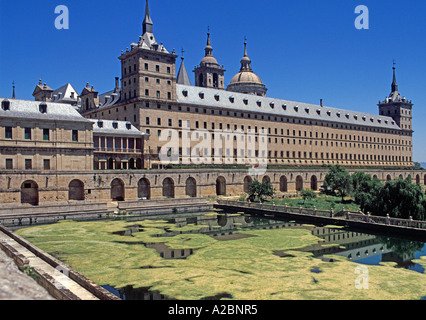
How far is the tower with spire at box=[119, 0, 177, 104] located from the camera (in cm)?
7012

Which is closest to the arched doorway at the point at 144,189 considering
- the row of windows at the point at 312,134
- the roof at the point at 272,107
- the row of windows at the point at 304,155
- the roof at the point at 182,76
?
the row of windows at the point at 304,155

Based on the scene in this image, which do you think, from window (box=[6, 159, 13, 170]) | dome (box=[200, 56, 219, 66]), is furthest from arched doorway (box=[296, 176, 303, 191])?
window (box=[6, 159, 13, 170])

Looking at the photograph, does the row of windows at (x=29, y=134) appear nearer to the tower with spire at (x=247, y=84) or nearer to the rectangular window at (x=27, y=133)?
the rectangular window at (x=27, y=133)

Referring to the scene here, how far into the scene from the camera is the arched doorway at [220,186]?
71.3 metres

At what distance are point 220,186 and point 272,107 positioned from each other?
2973 cm

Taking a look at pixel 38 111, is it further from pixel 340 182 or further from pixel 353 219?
pixel 340 182

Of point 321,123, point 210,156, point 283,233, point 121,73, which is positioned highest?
point 121,73

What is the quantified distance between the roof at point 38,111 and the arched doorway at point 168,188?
634 inches

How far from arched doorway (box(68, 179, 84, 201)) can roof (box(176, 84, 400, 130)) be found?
26710 mm

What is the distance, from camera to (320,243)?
34.9 meters

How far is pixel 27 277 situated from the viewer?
744 inches

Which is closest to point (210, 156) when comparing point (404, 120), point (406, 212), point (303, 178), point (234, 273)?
point (303, 178)
